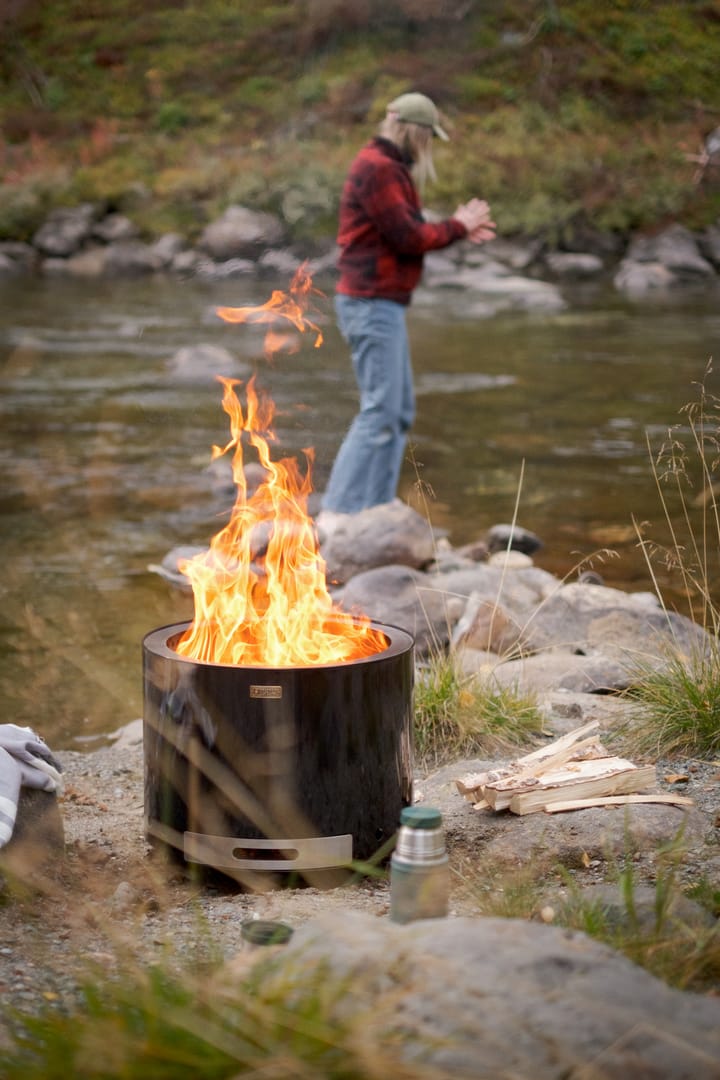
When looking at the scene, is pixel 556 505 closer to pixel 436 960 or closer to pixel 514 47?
pixel 436 960

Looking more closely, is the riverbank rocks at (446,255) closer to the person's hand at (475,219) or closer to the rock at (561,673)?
the person's hand at (475,219)

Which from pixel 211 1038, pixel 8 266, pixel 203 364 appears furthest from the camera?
pixel 8 266

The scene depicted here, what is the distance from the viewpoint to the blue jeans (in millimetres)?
6914

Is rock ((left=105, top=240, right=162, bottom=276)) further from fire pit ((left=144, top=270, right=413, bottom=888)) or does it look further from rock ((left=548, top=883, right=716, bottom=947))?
rock ((left=548, top=883, right=716, bottom=947))

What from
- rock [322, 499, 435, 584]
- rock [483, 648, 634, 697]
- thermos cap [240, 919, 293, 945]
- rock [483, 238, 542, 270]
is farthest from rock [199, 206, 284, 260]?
thermos cap [240, 919, 293, 945]

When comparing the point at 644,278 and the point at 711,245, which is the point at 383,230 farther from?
the point at 711,245

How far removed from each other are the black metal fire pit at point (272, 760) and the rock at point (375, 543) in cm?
327

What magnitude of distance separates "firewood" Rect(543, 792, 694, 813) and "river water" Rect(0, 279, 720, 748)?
45.1 inches

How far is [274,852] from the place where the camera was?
3354mm

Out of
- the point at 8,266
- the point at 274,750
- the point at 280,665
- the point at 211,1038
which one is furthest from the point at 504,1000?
the point at 8,266

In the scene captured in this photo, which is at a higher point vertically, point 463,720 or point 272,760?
point 272,760

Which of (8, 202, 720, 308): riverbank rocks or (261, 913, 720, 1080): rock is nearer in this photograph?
(261, 913, 720, 1080): rock

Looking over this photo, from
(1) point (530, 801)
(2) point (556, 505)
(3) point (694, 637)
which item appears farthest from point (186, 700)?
(2) point (556, 505)

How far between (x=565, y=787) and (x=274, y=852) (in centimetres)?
82
